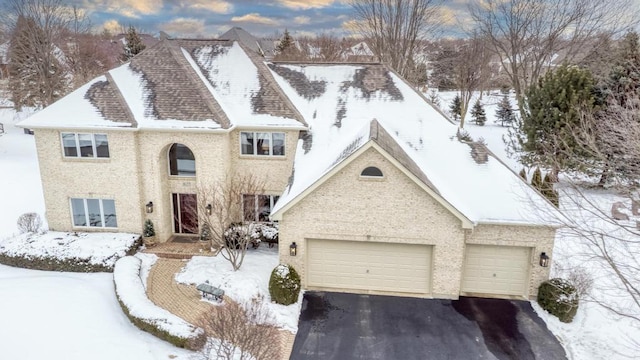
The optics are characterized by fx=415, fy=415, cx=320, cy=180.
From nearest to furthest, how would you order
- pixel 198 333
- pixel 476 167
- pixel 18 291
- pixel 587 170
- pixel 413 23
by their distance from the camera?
pixel 198 333, pixel 18 291, pixel 476 167, pixel 587 170, pixel 413 23

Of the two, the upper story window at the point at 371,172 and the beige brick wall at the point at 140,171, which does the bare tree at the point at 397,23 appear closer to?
the beige brick wall at the point at 140,171

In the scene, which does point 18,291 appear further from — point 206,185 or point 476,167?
point 476,167

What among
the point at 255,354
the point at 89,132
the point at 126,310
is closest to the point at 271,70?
the point at 89,132

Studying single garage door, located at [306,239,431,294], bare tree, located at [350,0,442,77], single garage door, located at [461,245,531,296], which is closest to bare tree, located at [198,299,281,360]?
single garage door, located at [306,239,431,294]

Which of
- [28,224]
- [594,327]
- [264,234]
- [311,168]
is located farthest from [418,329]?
[28,224]

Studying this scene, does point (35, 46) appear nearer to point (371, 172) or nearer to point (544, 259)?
point (371, 172)

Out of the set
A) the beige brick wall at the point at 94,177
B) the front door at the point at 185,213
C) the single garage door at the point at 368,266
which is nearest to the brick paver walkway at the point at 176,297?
the front door at the point at 185,213
